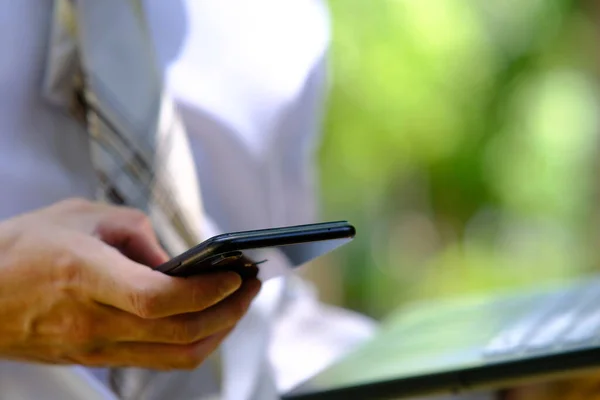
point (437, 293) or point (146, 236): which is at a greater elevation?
point (146, 236)

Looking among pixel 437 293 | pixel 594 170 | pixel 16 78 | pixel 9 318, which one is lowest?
pixel 437 293

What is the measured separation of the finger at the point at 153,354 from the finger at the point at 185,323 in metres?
0.02

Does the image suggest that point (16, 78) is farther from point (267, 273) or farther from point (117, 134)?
point (267, 273)

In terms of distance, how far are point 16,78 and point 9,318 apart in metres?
0.19

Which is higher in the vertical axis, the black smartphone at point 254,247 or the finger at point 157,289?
the black smartphone at point 254,247

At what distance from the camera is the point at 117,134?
0.55 m

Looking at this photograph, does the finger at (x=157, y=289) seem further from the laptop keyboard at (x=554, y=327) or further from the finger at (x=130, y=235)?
the laptop keyboard at (x=554, y=327)

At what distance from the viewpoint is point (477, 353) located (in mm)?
532

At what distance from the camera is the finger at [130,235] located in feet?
1.57

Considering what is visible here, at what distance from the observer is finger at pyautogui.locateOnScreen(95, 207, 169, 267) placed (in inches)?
Answer: 18.8

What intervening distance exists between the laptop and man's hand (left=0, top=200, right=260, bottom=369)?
10 centimetres

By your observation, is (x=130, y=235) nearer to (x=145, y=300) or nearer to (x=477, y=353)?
(x=145, y=300)

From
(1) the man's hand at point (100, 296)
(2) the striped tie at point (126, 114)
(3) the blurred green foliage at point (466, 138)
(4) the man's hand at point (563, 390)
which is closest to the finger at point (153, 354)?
(1) the man's hand at point (100, 296)

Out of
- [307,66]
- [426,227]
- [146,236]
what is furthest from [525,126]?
[146,236]
